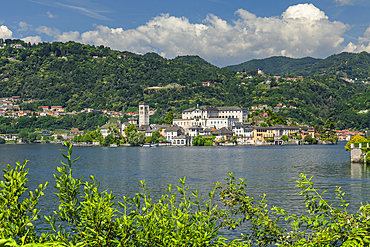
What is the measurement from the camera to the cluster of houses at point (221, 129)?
5167 inches

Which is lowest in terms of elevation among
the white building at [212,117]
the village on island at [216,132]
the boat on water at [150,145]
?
the boat on water at [150,145]

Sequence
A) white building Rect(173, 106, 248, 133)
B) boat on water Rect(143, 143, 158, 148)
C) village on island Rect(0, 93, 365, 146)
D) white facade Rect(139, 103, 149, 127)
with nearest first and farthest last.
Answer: boat on water Rect(143, 143, 158, 148) → village on island Rect(0, 93, 365, 146) → white building Rect(173, 106, 248, 133) → white facade Rect(139, 103, 149, 127)

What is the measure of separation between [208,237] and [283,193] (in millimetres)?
21686

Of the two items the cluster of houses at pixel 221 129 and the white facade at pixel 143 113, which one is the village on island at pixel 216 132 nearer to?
the cluster of houses at pixel 221 129

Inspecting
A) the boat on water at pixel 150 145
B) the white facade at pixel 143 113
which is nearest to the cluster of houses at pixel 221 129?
the white facade at pixel 143 113

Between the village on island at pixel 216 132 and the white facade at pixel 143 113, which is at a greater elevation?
the white facade at pixel 143 113

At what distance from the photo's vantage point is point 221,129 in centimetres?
13325

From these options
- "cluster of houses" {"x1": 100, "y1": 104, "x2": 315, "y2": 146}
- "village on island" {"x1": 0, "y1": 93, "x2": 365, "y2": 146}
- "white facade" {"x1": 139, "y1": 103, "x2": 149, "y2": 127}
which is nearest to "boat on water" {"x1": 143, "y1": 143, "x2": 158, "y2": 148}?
"village on island" {"x1": 0, "y1": 93, "x2": 365, "y2": 146}

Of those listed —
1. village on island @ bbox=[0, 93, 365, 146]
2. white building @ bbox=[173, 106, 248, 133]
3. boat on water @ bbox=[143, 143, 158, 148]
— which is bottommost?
boat on water @ bbox=[143, 143, 158, 148]

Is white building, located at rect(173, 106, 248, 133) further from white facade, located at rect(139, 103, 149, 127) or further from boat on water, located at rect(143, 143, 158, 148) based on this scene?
boat on water, located at rect(143, 143, 158, 148)

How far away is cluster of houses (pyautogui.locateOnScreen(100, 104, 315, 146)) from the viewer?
131m

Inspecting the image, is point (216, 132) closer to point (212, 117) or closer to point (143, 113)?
point (212, 117)

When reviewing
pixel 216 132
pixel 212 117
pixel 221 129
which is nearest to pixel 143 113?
pixel 212 117

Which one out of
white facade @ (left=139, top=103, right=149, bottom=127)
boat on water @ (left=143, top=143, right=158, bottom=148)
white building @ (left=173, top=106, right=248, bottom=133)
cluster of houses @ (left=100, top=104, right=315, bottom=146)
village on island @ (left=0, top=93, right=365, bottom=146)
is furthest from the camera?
white facade @ (left=139, top=103, right=149, bottom=127)
